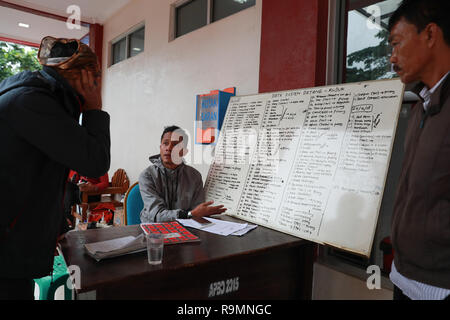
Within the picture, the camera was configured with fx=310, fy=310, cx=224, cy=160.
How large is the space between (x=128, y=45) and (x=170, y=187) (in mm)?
4067

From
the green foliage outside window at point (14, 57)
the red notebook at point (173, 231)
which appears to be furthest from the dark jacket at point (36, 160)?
the green foliage outside window at point (14, 57)

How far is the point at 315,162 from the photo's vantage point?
178 centimetres

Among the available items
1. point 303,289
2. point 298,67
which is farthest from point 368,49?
point 303,289

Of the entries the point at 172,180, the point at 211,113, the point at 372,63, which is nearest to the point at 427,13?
the point at 372,63

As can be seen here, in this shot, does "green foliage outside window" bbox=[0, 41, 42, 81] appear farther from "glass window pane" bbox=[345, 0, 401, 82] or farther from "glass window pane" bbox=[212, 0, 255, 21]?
"glass window pane" bbox=[345, 0, 401, 82]

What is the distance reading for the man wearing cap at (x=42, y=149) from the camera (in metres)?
0.94

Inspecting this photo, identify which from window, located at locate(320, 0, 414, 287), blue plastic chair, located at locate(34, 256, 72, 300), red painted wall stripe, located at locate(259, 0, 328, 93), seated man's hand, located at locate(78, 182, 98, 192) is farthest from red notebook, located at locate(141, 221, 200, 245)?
seated man's hand, located at locate(78, 182, 98, 192)

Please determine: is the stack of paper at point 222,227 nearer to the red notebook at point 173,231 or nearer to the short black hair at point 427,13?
the red notebook at point 173,231

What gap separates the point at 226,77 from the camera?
10.8 ft

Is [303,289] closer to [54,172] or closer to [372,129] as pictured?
[372,129]

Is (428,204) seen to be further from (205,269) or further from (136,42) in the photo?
(136,42)

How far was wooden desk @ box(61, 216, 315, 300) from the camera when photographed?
1.17 meters

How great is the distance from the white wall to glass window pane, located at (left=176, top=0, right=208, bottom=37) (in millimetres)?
146
